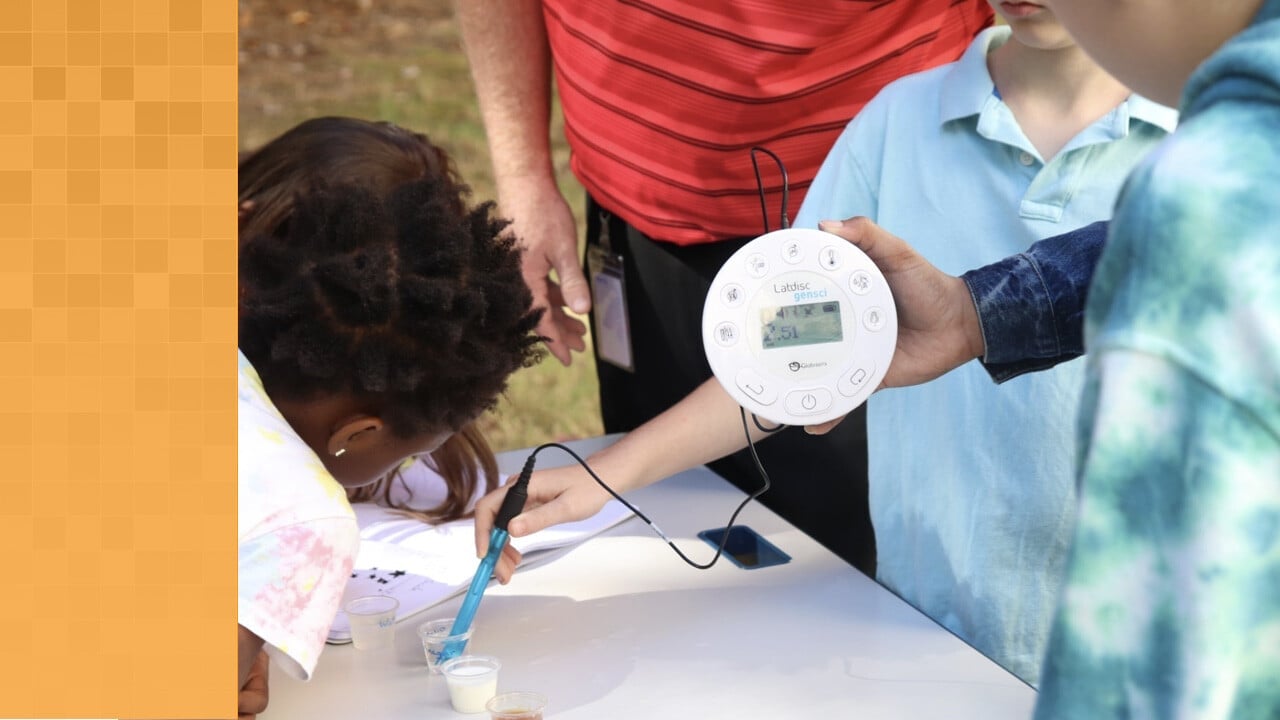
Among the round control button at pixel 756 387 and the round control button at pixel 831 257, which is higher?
the round control button at pixel 831 257

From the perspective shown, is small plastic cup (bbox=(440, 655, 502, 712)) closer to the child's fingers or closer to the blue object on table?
the blue object on table

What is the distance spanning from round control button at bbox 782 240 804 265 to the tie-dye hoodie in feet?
1.89

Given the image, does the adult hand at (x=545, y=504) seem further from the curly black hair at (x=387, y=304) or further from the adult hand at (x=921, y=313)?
the adult hand at (x=921, y=313)

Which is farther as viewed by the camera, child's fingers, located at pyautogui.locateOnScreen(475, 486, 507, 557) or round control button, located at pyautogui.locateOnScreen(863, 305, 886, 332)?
child's fingers, located at pyautogui.locateOnScreen(475, 486, 507, 557)

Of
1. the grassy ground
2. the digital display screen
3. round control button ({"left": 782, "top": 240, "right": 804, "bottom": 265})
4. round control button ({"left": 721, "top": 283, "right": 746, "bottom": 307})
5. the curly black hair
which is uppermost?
round control button ({"left": 782, "top": 240, "right": 804, "bottom": 265})

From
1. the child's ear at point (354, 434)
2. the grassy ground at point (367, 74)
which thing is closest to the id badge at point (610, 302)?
the child's ear at point (354, 434)

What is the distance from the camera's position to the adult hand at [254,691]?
1098mm

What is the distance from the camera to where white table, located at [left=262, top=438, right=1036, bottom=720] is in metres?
1.09

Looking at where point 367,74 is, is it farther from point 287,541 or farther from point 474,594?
point 287,541

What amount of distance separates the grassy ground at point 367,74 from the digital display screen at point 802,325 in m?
3.23

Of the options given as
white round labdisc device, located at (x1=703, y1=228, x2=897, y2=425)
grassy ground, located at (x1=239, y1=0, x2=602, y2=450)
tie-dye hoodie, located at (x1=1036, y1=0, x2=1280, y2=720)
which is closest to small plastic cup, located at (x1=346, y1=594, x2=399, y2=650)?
white round labdisc device, located at (x1=703, y1=228, x2=897, y2=425)
